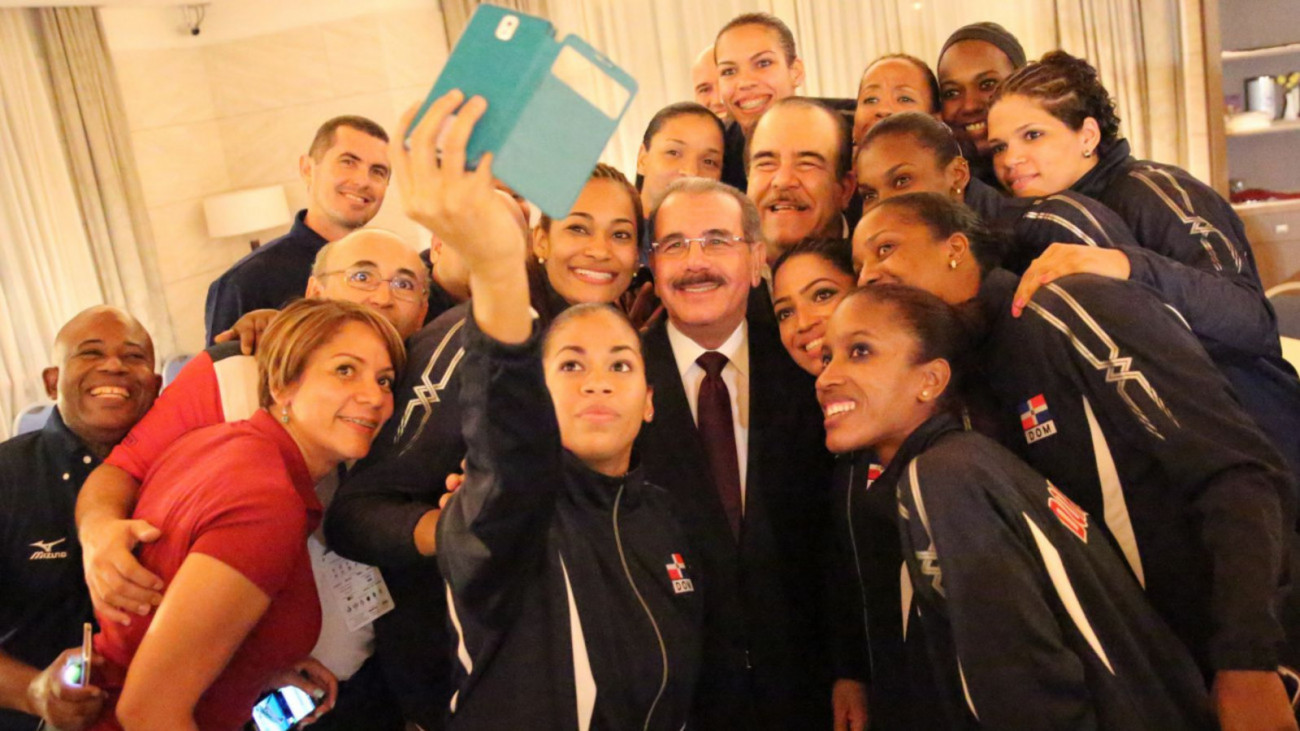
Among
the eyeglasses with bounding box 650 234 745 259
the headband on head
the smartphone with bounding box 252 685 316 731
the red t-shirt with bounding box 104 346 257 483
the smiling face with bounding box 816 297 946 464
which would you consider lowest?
the smartphone with bounding box 252 685 316 731

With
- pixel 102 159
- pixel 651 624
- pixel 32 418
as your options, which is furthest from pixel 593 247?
pixel 102 159

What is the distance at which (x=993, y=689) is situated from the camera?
1.54m

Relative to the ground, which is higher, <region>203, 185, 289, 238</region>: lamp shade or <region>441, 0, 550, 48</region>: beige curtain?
<region>441, 0, 550, 48</region>: beige curtain

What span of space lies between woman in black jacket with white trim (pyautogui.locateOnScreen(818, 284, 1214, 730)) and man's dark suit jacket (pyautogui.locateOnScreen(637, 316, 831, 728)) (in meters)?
0.35

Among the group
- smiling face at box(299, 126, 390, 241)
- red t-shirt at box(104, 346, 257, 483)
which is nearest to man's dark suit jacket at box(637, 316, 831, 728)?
red t-shirt at box(104, 346, 257, 483)

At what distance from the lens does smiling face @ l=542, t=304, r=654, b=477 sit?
185 cm

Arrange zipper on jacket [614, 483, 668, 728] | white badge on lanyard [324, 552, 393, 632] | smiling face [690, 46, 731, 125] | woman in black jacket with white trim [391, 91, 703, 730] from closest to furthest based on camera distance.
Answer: woman in black jacket with white trim [391, 91, 703, 730], zipper on jacket [614, 483, 668, 728], white badge on lanyard [324, 552, 393, 632], smiling face [690, 46, 731, 125]

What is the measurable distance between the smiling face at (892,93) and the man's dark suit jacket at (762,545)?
119 centimetres

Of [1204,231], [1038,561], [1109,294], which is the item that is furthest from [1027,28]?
[1038,561]

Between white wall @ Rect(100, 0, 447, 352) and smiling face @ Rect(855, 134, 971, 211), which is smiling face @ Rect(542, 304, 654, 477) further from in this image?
white wall @ Rect(100, 0, 447, 352)

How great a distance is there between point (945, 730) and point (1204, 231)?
49.0 inches

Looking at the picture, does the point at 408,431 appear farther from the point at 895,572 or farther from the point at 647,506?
the point at 895,572

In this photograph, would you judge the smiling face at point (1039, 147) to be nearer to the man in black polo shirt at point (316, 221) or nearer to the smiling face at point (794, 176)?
the smiling face at point (794, 176)

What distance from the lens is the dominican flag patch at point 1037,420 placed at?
1895 mm
